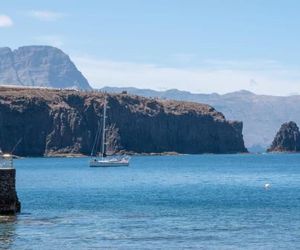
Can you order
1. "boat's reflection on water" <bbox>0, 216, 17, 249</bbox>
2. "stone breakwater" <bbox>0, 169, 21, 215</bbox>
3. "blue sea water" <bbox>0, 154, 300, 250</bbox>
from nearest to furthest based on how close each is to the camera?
"boat's reflection on water" <bbox>0, 216, 17, 249</bbox> < "blue sea water" <bbox>0, 154, 300, 250</bbox> < "stone breakwater" <bbox>0, 169, 21, 215</bbox>

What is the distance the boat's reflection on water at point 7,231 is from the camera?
5656 cm

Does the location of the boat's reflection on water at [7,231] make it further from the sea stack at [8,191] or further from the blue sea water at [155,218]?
the sea stack at [8,191]

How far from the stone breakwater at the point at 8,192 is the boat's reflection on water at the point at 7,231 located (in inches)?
26.6

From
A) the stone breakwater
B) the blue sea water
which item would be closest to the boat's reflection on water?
the blue sea water

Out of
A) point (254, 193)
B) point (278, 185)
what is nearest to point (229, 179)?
point (278, 185)

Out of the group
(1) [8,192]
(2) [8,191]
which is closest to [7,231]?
(2) [8,191]

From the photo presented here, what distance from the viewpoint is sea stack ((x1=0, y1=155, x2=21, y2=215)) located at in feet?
221

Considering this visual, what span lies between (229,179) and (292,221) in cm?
8155

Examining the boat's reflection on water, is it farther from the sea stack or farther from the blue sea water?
the sea stack

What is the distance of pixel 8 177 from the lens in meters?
67.4

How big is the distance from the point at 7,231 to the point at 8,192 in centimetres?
657

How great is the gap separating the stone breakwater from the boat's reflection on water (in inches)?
26.6

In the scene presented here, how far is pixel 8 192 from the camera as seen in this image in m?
68.5

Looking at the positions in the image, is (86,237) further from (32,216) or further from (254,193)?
(254,193)
